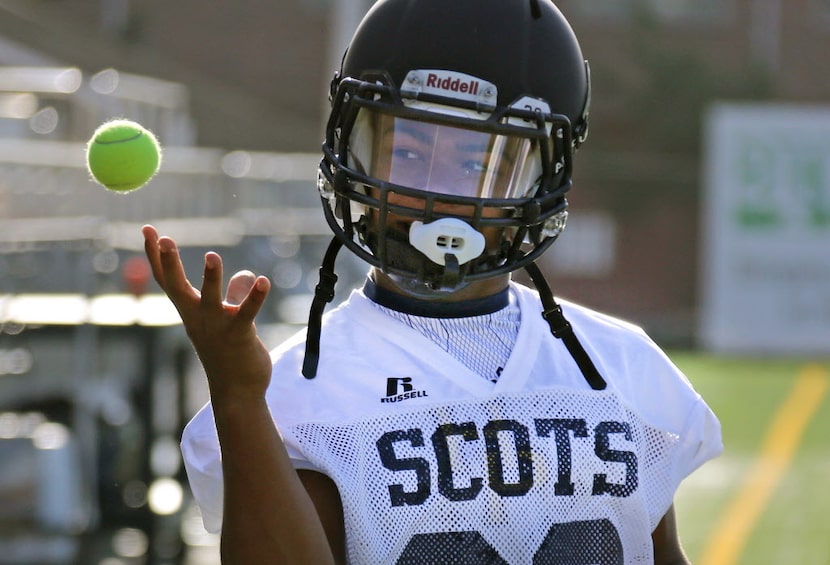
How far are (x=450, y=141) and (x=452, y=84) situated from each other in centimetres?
10

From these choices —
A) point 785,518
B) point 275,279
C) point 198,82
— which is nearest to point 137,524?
point 785,518

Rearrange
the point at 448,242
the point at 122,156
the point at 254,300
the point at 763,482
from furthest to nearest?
the point at 763,482
the point at 122,156
the point at 448,242
the point at 254,300

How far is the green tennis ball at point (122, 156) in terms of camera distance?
2469 mm

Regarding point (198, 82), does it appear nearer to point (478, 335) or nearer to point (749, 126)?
point (749, 126)

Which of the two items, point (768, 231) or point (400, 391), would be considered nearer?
point (400, 391)

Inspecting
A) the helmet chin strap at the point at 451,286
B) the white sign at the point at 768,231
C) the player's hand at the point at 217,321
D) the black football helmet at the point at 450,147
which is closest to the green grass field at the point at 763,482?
the white sign at the point at 768,231

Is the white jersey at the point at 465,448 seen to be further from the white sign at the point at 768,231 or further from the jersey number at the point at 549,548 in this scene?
the white sign at the point at 768,231

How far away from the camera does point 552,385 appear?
2.47 m

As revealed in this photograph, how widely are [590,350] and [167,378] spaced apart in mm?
5600

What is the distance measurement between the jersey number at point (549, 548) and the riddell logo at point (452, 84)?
73 centimetres

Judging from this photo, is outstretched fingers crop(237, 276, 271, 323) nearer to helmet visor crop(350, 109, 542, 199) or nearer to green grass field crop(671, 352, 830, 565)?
helmet visor crop(350, 109, 542, 199)

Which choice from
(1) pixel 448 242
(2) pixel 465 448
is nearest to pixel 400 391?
(2) pixel 465 448

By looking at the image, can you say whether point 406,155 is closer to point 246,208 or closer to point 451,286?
point 451,286

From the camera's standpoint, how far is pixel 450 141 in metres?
2.39
